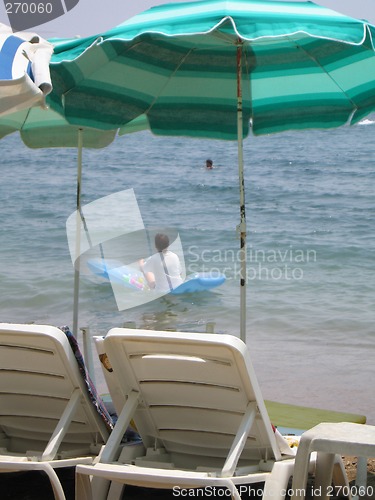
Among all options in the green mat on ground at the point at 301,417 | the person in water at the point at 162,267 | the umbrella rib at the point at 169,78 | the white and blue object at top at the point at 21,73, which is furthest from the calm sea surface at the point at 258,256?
the white and blue object at top at the point at 21,73

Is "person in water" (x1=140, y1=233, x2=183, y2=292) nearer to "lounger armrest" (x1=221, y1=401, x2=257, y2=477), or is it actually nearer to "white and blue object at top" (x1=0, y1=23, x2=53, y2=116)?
"white and blue object at top" (x1=0, y1=23, x2=53, y2=116)

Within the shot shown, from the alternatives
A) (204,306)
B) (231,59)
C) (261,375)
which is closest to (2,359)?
(231,59)

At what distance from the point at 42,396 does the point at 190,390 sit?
2.18 ft

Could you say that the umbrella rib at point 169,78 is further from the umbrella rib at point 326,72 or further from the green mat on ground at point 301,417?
the green mat on ground at point 301,417

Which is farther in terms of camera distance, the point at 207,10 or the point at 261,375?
the point at 261,375

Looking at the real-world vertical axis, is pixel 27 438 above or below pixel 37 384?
below

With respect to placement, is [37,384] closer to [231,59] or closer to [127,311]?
[231,59]

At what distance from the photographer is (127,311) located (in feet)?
33.2

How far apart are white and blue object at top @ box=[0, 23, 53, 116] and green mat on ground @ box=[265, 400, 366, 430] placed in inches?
75.7

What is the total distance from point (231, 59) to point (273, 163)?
24.4 m

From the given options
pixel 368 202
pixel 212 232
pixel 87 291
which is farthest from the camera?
pixel 368 202

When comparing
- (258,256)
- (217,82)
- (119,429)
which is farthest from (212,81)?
(258,256)

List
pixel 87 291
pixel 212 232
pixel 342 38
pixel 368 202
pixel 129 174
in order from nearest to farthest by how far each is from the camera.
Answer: pixel 342 38 < pixel 87 291 < pixel 212 232 < pixel 368 202 < pixel 129 174

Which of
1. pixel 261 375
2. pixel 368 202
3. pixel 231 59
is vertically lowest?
pixel 368 202
